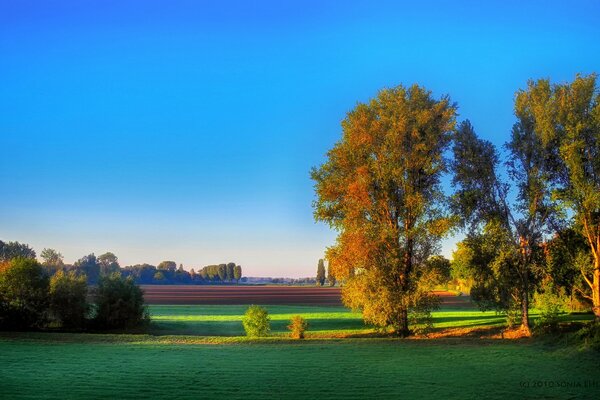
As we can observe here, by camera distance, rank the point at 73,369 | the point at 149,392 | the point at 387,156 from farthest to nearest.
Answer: the point at 387,156 < the point at 73,369 < the point at 149,392

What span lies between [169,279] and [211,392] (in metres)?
185

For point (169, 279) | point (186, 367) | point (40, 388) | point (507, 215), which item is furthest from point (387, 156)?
point (169, 279)

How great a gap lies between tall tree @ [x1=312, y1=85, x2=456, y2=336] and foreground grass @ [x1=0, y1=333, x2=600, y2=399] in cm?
372

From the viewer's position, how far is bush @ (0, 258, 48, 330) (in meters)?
37.8

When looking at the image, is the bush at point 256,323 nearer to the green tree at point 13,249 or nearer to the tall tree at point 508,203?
the tall tree at point 508,203

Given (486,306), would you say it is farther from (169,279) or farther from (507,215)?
(169,279)

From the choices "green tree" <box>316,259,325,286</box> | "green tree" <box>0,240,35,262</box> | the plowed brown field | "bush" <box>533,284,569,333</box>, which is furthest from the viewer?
"green tree" <box>316,259,325,286</box>

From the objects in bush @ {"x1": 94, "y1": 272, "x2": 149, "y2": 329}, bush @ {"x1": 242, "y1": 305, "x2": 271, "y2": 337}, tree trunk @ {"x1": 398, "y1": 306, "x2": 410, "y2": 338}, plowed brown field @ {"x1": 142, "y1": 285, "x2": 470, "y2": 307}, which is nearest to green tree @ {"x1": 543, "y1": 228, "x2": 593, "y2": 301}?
tree trunk @ {"x1": 398, "y1": 306, "x2": 410, "y2": 338}

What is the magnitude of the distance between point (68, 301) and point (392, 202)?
2899 centimetres

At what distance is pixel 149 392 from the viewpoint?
14.1 metres

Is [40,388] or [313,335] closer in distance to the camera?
[40,388]

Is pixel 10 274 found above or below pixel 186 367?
above

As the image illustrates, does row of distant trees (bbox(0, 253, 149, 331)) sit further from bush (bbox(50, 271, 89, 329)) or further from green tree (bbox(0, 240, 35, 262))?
green tree (bbox(0, 240, 35, 262))

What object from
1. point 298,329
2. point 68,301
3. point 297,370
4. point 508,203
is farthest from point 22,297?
point 508,203
